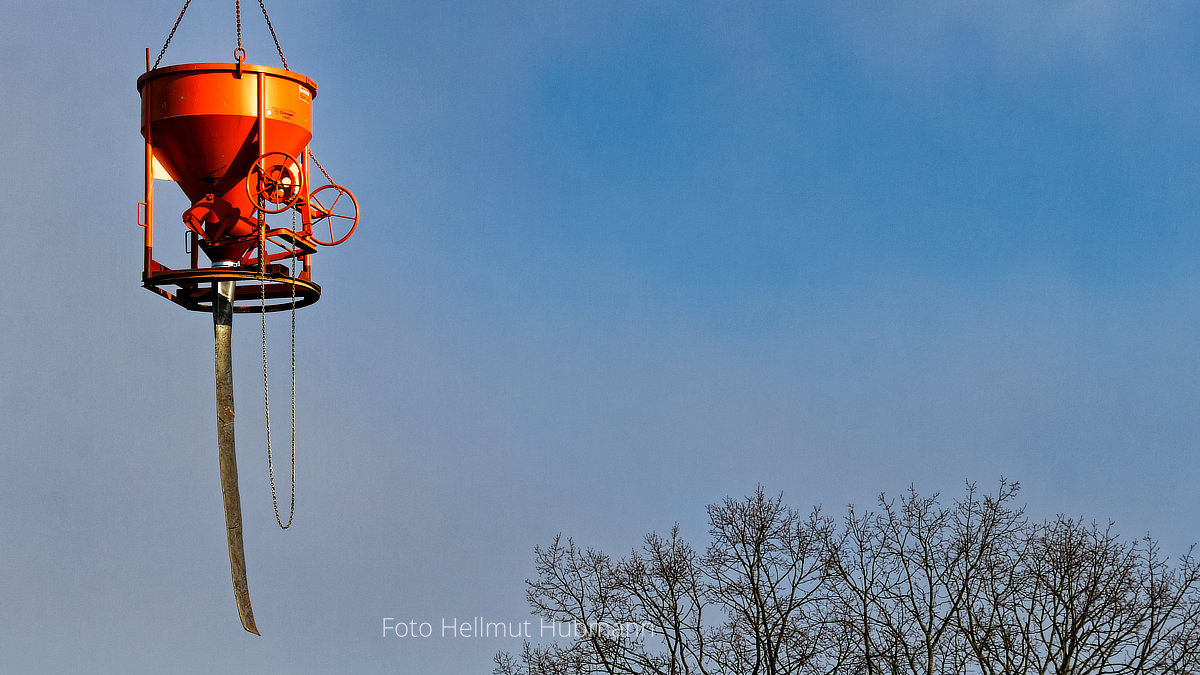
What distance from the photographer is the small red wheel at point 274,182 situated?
18.6 metres

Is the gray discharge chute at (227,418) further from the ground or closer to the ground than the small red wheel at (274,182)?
closer to the ground

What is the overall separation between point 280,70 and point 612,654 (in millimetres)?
18718

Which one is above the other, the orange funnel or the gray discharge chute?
the orange funnel

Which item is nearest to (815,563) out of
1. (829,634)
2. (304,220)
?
(829,634)

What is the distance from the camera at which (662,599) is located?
35406 mm

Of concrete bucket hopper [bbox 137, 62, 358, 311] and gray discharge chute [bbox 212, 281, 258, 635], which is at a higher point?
concrete bucket hopper [bbox 137, 62, 358, 311]

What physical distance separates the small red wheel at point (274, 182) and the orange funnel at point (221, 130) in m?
0.11

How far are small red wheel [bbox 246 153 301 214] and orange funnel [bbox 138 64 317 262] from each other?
4.1 inches

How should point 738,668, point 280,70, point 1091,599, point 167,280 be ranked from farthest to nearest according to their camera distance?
point 738,668
point 1091,599
point 280,70
point 167,280

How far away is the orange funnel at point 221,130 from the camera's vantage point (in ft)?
61.5

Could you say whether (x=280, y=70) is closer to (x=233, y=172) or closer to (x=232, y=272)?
(x=233, y=172)

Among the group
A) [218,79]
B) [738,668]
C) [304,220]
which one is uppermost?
[218,79]

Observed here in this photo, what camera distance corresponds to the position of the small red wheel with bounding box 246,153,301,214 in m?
18.6

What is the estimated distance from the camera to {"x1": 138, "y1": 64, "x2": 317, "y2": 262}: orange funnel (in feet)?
61.5
